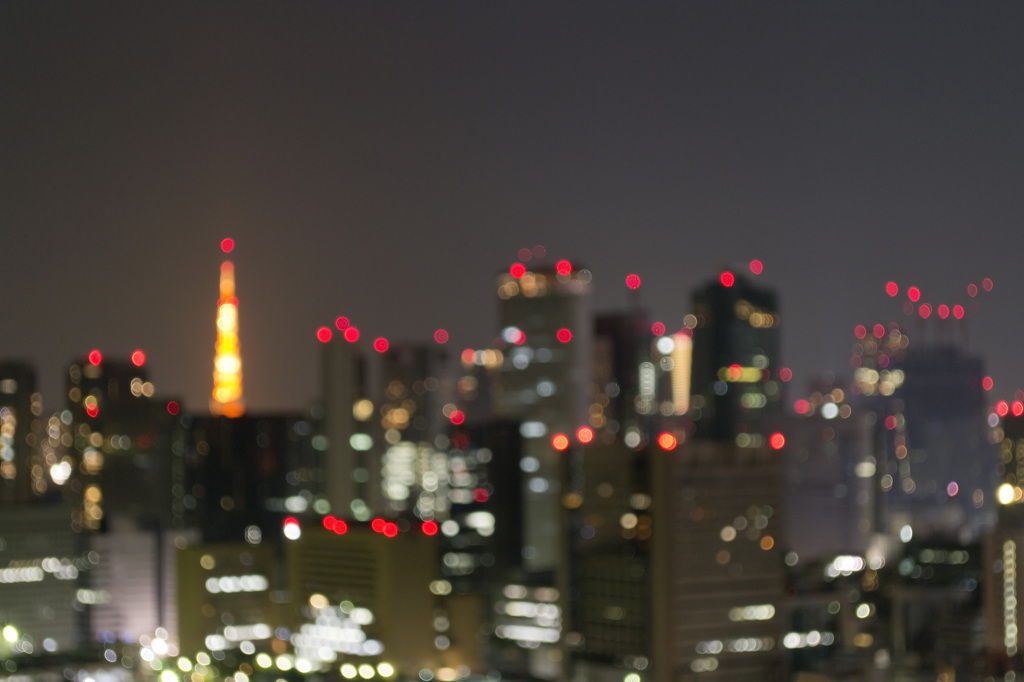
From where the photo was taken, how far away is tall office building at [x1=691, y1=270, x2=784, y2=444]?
52.1 feet

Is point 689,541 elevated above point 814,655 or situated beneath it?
elevated above

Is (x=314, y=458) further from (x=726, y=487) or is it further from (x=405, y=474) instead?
(x=726, y=487)

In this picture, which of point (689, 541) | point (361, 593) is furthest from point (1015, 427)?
point (361, 593)

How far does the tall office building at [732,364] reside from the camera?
15.9 meters

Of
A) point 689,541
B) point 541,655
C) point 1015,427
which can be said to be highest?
point 1015,427

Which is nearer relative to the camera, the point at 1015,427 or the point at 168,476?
the point at 1015,427

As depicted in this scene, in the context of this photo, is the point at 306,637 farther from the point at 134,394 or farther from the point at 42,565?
the point at 134,394

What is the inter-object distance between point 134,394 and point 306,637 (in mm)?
5216

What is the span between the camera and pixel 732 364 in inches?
655

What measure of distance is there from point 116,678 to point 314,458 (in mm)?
6052

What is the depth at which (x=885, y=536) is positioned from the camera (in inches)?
563

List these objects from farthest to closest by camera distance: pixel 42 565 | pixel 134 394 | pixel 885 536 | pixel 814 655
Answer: pixel 134 394
pixel 885 536
pixel 42 565
pixel 814 655

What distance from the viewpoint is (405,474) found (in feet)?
54.3

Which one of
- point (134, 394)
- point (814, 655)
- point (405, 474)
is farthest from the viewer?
point (405, 474)
